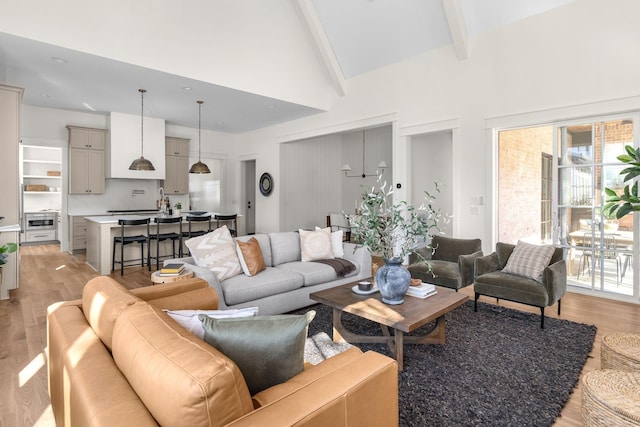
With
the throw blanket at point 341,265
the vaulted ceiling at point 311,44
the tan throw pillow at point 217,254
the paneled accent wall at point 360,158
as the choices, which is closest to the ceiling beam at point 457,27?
the vaulted ceiling at point 311,44

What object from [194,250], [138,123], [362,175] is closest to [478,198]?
[194,250]

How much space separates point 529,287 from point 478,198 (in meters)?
2.05

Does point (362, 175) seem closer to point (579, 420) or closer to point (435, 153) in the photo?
point (435, 153)

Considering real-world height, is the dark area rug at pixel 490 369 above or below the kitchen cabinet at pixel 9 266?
below

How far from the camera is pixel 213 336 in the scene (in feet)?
3.95

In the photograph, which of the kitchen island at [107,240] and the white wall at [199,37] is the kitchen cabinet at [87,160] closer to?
the kitchen island at [107,240]

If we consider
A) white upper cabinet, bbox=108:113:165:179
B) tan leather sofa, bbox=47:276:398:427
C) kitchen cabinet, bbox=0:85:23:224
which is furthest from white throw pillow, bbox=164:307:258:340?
white upper cabinet, bbox=108:113:165:179

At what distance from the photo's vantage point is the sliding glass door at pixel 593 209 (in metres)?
4.03

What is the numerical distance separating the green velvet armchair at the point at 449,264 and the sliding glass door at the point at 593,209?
129cm

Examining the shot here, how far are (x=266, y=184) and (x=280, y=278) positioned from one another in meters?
5.41

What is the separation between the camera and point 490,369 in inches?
96.7

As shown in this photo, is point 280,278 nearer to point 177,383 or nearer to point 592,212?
point 177,383

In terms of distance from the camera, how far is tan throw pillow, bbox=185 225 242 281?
3299mm

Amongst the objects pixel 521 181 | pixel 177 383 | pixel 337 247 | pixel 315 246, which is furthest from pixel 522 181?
pixel 177 383
